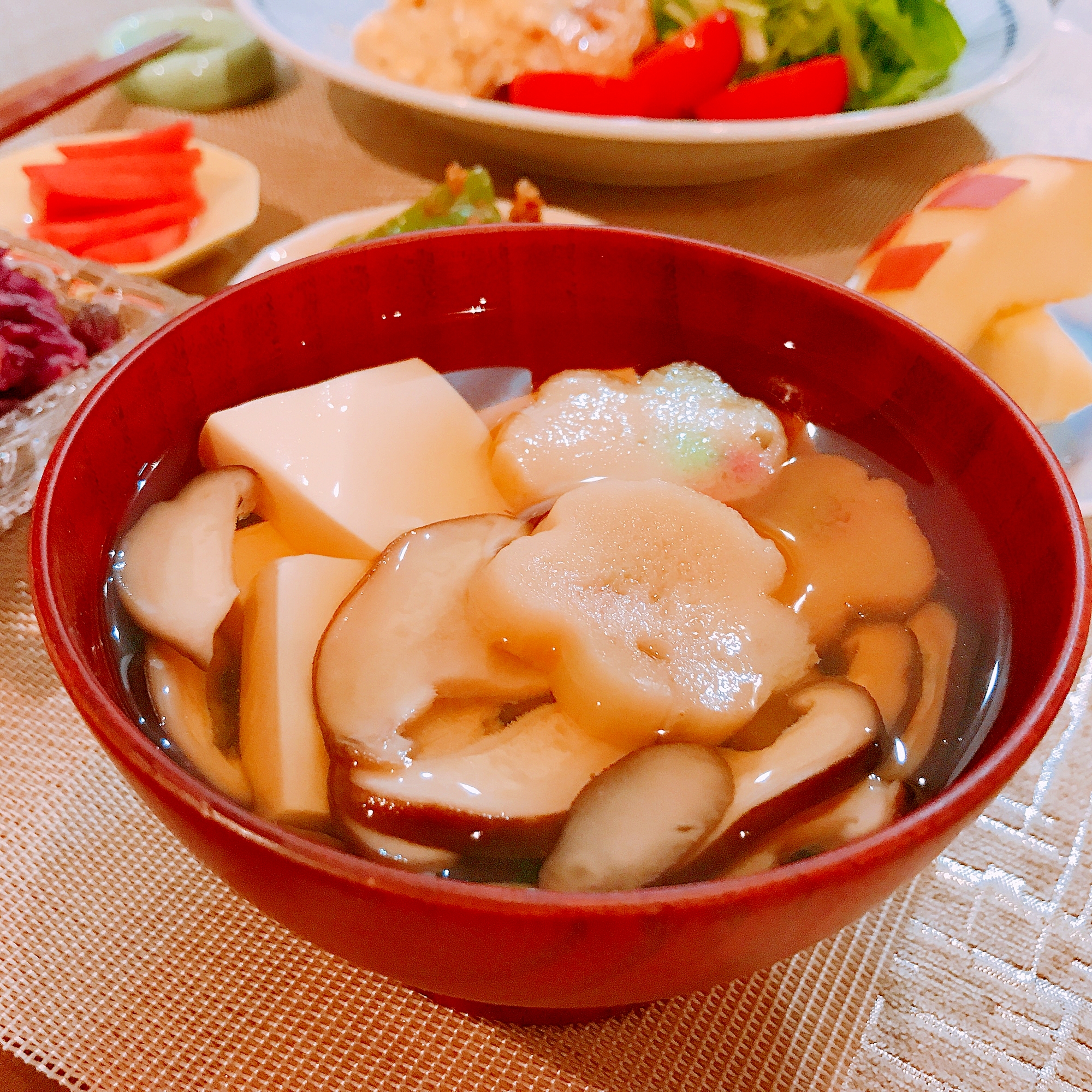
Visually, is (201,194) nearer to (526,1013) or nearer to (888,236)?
(888,236)

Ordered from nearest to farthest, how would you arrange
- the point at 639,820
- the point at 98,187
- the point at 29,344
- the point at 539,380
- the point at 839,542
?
the point at 639,820
the point at 839,542
the point at 539,380
the point at 29,344
the point at 98,187

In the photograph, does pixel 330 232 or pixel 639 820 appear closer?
pixel 639 820

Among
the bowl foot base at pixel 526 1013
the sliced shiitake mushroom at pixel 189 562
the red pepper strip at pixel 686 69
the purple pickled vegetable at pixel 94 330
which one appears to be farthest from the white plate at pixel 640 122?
the bowl foot base at pixel 526 1013

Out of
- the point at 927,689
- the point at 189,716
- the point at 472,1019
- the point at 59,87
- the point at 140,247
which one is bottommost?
the point at 472,1019

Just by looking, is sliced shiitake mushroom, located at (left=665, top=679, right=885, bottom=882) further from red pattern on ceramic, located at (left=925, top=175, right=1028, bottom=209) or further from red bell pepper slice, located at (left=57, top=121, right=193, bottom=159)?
red bell pepper slice, located at (left=57, top=121, right=193, bottom=159)

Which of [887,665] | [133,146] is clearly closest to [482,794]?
[887,665]

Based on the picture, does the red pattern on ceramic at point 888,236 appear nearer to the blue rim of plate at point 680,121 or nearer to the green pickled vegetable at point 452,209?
the blue rim of plate at point 680,121

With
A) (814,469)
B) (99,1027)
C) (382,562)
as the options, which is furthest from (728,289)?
(99,1027)
